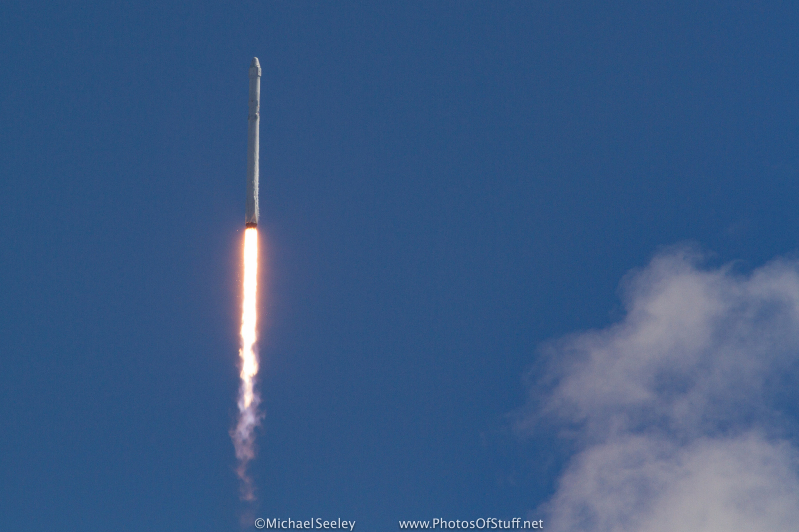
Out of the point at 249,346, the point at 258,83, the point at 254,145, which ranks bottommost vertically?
the point at 249,346

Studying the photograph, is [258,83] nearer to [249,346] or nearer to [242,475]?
[249,346]

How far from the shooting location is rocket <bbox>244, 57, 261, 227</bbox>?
287ft

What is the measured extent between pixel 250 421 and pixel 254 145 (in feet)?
76.7

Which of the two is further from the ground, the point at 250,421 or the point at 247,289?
the point at 247,289

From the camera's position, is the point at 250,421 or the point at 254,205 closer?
the point at 254,205

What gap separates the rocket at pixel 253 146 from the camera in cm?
8756

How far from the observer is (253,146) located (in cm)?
8981

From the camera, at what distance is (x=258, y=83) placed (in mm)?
93062

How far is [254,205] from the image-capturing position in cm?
8756

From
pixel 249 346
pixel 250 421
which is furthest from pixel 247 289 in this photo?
pixel 250 421

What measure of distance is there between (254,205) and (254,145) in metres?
5.29

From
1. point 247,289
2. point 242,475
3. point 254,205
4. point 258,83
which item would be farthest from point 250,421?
point 258,83

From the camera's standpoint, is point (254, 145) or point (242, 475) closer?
point (254, 145)

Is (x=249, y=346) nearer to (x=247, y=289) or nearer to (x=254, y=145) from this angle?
(x=247, y=289)
